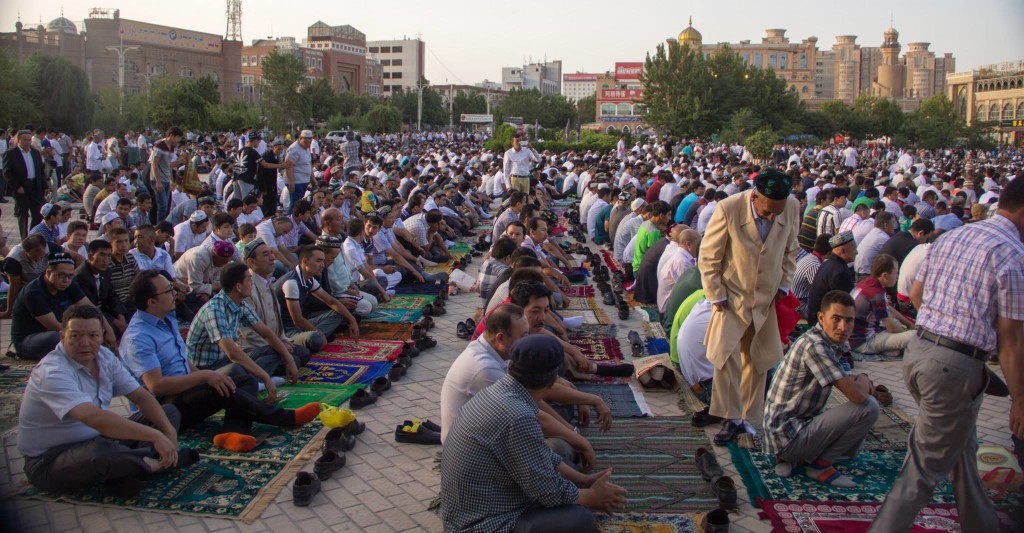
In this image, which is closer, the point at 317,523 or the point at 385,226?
the point at 317,523

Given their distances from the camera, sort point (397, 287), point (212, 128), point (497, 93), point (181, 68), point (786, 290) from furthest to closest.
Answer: point (497, 93)
point (181, 68)
point (212, 128)
point (397, 287)
point (786, 290)

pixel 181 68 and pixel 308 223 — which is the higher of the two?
pixel 181 68

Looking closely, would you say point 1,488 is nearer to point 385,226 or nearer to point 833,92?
point 385,226

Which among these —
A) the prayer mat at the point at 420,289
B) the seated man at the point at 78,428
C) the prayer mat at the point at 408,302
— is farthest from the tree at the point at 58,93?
the seated man at the point at 78,428

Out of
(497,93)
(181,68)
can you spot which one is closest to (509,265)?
(181,68)

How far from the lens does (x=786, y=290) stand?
524 cm

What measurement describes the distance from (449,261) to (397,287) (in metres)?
2.11

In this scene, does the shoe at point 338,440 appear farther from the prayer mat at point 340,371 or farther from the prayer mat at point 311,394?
the prayer mat at point 340,371

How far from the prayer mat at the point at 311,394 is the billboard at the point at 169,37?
63062mm

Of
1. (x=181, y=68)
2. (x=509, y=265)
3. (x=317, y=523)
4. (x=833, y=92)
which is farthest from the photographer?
(x=833, y=92)

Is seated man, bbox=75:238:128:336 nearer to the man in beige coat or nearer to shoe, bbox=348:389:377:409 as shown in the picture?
shoe, bbox=348:389:377:409

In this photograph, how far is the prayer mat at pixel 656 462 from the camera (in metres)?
4.43

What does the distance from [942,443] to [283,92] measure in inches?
1965

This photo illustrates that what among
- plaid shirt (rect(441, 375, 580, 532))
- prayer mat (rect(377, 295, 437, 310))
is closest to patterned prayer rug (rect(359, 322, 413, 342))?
prayer mat (rect(377, 295, 437, 310))
